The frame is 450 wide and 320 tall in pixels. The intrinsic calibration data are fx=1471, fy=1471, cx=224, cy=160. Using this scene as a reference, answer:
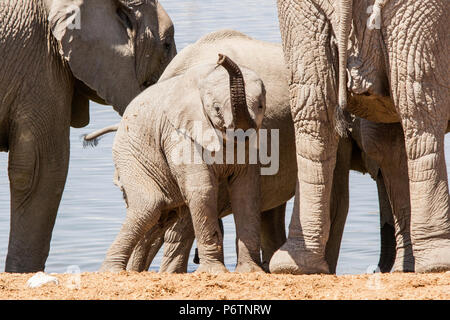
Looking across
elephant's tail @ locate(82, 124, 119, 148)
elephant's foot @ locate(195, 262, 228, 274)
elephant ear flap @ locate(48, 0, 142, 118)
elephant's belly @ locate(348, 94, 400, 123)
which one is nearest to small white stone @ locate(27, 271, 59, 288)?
elephant's foot @ locate(195, 262, 228, 274)

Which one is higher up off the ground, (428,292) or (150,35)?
(150,35)

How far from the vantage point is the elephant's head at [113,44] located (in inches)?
401

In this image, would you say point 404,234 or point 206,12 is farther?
point 206,12

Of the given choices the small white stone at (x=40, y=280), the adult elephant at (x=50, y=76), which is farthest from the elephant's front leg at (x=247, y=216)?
the adult elephant at (x=50, y=76)

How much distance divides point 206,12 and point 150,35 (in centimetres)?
1425

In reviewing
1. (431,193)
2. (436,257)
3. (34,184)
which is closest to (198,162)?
(431,193)

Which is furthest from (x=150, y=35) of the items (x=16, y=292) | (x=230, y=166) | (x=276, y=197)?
(x=16, y=292)

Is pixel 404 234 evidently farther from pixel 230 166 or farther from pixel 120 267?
pixel 120 267

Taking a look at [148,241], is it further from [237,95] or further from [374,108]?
[374,108]

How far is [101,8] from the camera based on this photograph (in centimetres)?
1043

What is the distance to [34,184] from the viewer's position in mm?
10195

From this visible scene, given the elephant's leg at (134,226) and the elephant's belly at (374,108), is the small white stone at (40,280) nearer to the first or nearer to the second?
the elephant's leg at (134,226)

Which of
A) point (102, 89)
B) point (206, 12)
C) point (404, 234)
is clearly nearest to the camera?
point (404, 234)

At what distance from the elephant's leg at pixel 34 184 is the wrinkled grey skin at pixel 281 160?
33.9 inches
